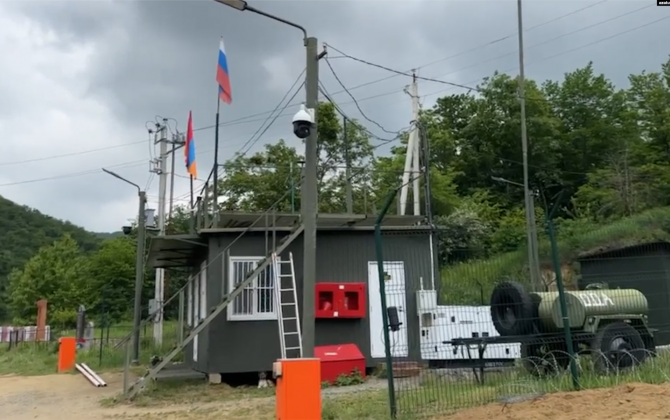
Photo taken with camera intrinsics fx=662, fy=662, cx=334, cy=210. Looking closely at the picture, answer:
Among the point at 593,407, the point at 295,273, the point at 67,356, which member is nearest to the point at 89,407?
the point at 295,273

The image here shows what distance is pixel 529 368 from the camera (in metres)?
9.84

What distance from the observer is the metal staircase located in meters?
12.3

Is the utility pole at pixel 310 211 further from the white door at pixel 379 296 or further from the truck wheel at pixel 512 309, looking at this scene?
the white door at pixel 379 296

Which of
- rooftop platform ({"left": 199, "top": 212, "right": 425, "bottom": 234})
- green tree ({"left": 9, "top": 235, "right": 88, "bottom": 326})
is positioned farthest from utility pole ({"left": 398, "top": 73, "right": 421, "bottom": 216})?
green tree ({"left": 9, "top": 235, "right": 88, "bottom": 326})

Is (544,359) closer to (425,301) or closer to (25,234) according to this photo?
(425,301)

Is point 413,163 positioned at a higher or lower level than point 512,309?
higher

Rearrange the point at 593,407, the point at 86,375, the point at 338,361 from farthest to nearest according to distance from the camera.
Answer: the point at 86,375, the point at 338,361, the point at 593,407

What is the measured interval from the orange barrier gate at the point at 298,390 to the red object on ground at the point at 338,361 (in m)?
5.67

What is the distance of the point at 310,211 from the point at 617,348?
5481mm

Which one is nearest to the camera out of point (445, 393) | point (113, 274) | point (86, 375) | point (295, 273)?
point (445, 393)

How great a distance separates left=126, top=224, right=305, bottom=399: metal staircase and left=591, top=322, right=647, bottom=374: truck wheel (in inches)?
219

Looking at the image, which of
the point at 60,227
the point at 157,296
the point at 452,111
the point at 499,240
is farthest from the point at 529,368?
the point at 60,227

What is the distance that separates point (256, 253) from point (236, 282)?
78 cm

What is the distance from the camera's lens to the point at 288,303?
14.6m
